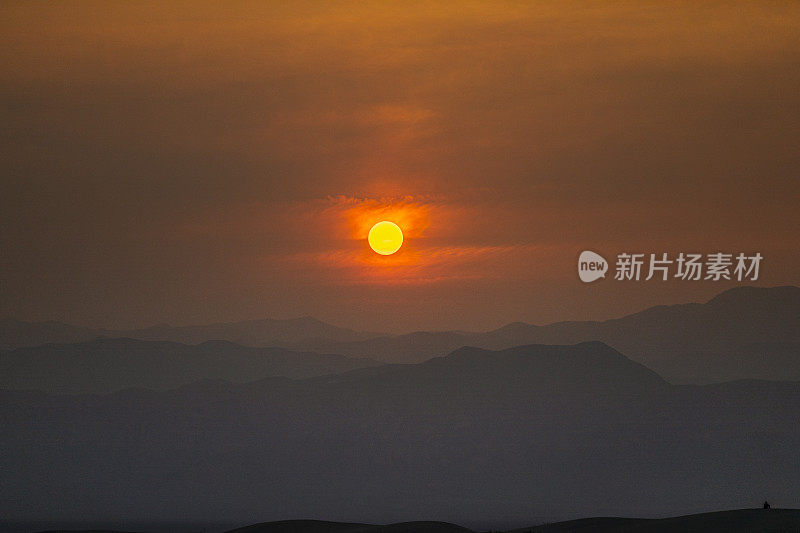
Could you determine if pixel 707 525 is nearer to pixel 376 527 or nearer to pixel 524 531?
pixel 524 531

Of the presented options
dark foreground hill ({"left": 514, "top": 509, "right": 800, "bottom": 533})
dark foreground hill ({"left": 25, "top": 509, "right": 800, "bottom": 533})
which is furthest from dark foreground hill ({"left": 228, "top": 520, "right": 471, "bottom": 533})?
dark foreground hill ({"left": 514, "top": 509, "right": 800, "bottom": 533})

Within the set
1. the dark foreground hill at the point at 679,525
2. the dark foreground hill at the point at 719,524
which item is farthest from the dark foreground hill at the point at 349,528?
the dark foreground hill at the point at 719,524

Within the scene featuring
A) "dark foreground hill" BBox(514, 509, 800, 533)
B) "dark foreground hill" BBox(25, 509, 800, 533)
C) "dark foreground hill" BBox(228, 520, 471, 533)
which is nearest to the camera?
"dark foreground hill" BBox(514, 509, 800, 533)

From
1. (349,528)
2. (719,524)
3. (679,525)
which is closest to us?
(719,524)

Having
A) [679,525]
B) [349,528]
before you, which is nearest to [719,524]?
[679,525]

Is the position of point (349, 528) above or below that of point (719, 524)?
above

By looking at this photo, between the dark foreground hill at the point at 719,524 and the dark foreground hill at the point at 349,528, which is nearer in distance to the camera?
the dark foreground hill at the point at 719,524

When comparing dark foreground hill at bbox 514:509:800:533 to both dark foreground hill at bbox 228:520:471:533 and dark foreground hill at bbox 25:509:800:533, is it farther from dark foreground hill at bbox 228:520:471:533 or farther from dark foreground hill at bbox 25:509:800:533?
dark foreground hill at bbox 228:520:471:533

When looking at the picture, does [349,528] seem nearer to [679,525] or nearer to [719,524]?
[679,525]

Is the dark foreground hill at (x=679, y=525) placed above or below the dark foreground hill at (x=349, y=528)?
below

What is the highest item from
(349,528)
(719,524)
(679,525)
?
(349,528)

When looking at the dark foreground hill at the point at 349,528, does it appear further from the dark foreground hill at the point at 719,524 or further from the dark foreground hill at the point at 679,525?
the dark foreground hill at the point at 719,524

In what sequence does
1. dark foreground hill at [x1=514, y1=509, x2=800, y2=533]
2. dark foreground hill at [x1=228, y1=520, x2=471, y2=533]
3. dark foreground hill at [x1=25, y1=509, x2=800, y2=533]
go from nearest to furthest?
dark foreground hill at [x1=514, y1=509, x2=800, y2=533]
dark foreground hill at [x1=25, y1=509, x2=800, y2=533]
dark foreground hill at [x1=228, y1=520, x2=471, y2=533]

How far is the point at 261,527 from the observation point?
9256cm
